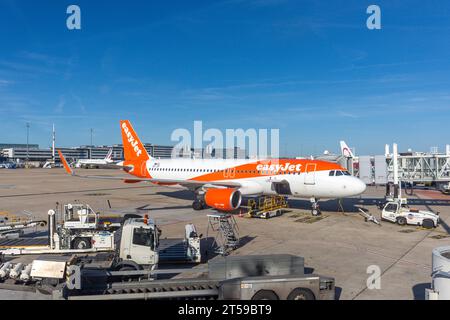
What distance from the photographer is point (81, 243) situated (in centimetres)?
1535

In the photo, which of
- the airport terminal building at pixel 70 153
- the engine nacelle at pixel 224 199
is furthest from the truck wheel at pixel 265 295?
the airport terminal building at pixel 70 153

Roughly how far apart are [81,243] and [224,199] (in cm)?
1023

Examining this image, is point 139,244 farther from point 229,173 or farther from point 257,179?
point 229,173

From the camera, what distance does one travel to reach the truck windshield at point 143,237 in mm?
13078

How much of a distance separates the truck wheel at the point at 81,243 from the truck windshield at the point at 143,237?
3429 millimetres

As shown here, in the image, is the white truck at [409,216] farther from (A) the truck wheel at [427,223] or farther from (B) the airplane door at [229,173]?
(B) the airplane door at [229,173]

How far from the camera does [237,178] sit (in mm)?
29062

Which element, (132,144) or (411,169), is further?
(132,144)

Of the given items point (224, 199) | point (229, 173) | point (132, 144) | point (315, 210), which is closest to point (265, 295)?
point (224, 199)

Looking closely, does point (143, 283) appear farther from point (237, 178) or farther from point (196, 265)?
point (237, 178)

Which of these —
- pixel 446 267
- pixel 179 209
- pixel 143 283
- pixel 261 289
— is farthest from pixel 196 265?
pixel 179 209
